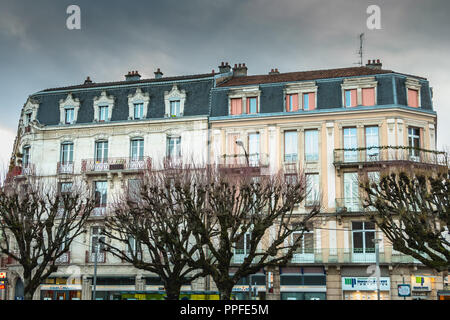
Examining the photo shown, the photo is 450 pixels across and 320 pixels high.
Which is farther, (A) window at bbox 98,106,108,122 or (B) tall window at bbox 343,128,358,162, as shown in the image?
(A) window at bbox 98,106,108,122

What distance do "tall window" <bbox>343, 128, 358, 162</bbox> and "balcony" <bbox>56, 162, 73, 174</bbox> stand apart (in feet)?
66.6

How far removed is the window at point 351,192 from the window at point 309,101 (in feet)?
17.3

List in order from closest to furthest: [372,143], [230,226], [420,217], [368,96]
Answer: [420,217]
[230,226]
[372,143]
[368,96]

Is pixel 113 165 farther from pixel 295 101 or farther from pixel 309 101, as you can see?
pixel 309 101

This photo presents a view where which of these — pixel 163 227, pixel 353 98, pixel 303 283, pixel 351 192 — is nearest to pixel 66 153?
pixel 163 227

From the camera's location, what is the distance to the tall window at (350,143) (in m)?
39.3

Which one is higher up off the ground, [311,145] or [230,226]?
[311,145]

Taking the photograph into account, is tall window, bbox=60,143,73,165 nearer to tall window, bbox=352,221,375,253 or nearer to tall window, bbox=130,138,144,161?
tall window, bbox=130,138,144,161

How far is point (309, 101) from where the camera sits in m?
41.1

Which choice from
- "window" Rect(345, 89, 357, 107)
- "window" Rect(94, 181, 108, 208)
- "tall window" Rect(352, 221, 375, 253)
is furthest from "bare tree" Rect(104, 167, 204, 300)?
"window" Rect(345, 89, 357, 107)

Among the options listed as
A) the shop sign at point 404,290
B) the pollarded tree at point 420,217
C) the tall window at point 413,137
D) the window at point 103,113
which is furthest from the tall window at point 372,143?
the window at point 103,113

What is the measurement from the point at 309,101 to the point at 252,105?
4.08 meters

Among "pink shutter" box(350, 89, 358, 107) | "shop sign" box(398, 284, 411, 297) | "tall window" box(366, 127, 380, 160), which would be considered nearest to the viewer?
"shop sign" box(398, 284, 411, 297)

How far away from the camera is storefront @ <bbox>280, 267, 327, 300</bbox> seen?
38438 millimetres
